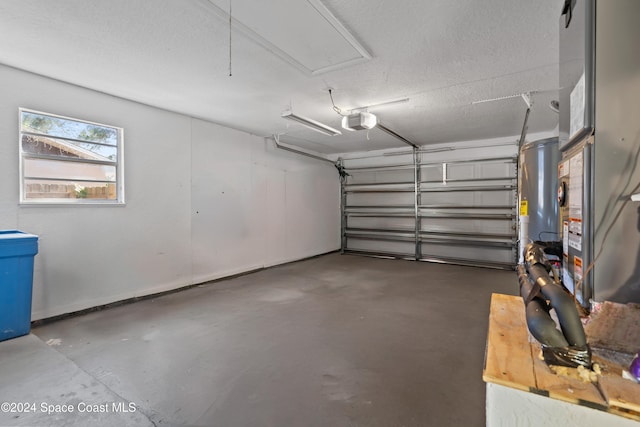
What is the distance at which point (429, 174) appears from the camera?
645 centimetres

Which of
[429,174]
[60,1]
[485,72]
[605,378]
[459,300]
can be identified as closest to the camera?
[605,378]

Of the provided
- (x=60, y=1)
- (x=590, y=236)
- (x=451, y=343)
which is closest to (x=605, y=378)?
(x=590, y=236)

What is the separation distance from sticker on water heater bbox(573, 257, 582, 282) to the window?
4172mm

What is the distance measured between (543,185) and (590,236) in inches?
77.9

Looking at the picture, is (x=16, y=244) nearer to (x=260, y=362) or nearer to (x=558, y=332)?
(x=260, y=362)

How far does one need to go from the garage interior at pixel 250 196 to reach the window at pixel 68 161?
0.02 m

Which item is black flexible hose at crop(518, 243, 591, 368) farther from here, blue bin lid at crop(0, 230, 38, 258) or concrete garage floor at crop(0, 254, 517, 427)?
blue bin lid at crop(0, 230, 38, 258)

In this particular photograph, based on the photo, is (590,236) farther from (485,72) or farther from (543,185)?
(485,72)

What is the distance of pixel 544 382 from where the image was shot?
0.69 meters

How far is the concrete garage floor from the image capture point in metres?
1.67

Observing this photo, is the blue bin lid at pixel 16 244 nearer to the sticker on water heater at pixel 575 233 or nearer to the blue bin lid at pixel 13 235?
the blue bin lid at pixel 13 235

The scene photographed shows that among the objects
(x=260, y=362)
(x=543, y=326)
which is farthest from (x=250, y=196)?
(x=543, y=326)

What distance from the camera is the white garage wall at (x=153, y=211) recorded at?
2900 mm

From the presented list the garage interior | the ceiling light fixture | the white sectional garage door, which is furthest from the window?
the white sectional garage door
